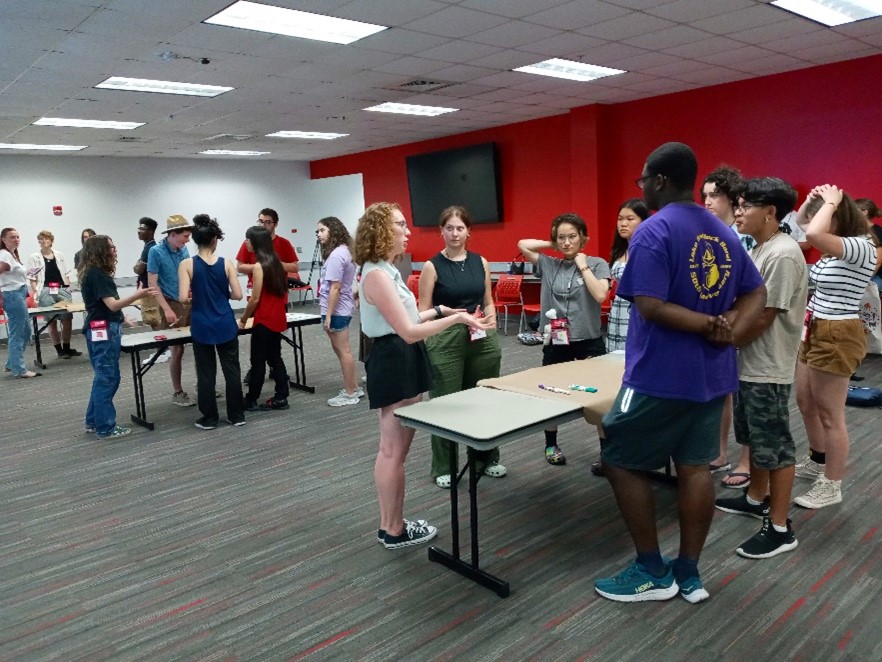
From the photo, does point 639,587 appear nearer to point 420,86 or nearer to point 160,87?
point 420,86

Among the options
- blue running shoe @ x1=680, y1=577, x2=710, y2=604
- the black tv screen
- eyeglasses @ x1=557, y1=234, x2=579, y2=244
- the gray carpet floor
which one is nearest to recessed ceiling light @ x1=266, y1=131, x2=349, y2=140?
the black tv screen

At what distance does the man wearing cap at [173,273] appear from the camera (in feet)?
18.0

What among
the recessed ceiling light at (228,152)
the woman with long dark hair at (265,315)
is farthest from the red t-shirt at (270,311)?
the recessed ceiling light at (228,152)

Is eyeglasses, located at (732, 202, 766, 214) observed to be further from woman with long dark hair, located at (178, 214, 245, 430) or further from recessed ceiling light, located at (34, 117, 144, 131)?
recessed ceiling light, located at (34, 117, 144, 131)

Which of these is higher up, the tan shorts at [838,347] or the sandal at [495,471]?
the tan shorts at [838,347]

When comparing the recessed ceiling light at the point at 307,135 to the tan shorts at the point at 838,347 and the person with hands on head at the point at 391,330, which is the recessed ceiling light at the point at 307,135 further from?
the tan shorts at the point at 838,347

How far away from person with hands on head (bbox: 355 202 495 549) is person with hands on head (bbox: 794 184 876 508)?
1.59 meters

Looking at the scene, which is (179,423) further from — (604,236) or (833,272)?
(604,236)

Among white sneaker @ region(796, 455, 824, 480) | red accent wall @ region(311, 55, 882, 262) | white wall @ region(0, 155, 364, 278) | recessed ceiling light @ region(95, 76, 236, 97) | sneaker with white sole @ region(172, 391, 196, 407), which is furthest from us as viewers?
white wall @ region(0, 155, 364, 278)

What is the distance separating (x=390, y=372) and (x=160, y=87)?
519 centimetres

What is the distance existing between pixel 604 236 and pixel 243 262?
4812 millimetres

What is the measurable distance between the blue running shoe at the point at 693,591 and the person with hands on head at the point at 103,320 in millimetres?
3844

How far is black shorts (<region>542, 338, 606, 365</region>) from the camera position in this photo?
12.1ft

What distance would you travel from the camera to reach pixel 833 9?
5035mm
